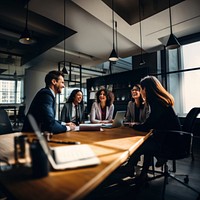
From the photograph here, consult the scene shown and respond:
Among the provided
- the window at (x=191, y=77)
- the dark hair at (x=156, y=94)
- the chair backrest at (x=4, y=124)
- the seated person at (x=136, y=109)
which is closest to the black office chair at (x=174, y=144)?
the dark hair at (x=156, y=94)

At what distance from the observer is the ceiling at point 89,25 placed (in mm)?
3445

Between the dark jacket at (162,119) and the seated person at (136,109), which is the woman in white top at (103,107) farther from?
the dark jacket at (162,119)

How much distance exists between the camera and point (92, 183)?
62 cm

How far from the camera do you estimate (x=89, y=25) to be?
434 cm

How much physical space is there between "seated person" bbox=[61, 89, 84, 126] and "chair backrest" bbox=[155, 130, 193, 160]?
1.81 m

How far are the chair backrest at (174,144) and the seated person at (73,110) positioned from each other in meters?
1.81

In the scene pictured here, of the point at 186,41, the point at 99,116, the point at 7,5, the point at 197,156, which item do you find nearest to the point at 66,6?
the point at 7,5

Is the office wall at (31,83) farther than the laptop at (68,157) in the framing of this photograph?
Yes

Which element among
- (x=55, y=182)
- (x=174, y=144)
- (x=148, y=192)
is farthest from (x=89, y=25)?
(x=55, y=182)

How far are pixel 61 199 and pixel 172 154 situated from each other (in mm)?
1636

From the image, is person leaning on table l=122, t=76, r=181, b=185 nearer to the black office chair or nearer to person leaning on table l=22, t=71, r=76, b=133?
the black office chair

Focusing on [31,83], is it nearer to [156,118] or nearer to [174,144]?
[156,118]

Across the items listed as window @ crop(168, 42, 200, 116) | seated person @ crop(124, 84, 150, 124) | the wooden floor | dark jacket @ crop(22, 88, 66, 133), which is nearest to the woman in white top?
seated person @ crop(124, 84, 150, 124)

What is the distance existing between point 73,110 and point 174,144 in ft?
6.69
